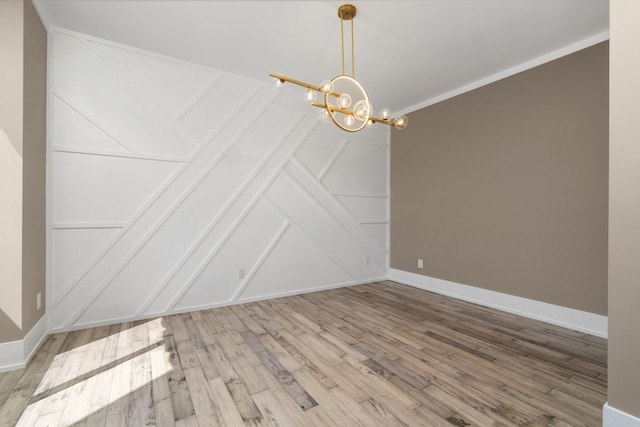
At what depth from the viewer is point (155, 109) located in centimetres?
303

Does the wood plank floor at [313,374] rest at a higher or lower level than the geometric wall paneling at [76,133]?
lower

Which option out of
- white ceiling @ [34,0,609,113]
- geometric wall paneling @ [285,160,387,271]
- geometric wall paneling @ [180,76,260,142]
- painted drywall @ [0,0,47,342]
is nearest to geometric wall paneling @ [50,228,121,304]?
painted drywall @ [0,0,47,342]

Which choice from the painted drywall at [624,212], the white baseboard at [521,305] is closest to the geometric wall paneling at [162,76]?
the painted drywall at [624,212]

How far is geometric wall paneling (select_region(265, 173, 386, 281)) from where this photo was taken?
12.5ft

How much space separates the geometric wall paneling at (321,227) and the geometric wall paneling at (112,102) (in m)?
1.25

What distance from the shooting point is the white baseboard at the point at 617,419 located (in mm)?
1331

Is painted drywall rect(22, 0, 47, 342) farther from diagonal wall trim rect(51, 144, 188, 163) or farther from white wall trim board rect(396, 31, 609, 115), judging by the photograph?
white wall trim board rect(396, 31, 609, 115)

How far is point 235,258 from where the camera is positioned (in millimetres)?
3475

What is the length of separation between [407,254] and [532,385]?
2.75m

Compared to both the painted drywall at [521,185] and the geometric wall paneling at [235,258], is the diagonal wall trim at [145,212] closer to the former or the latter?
the geometric wall paneling at [235,258]

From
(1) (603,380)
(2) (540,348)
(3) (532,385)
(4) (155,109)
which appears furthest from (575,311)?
(4) (155,109)

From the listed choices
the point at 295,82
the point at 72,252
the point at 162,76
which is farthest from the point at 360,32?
the point at 72,252

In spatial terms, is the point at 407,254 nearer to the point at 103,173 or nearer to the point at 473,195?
the point at 473,195

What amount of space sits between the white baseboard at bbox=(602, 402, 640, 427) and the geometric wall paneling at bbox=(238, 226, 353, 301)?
308 centimetres
